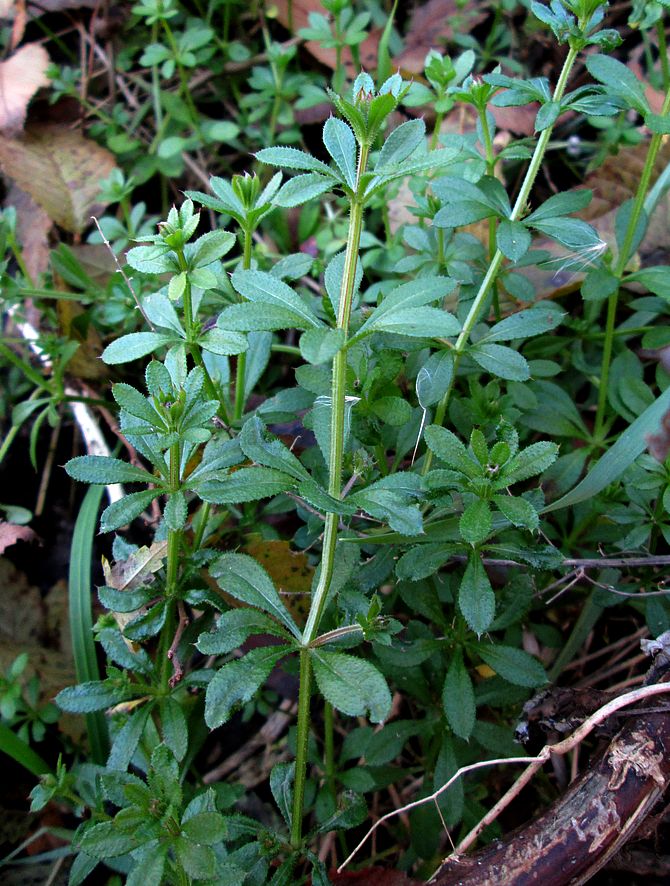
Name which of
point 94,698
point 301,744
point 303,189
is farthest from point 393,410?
point 94,698

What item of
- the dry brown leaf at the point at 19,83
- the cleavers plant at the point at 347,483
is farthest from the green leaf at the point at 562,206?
the dry brown leaf at the point at 19,83

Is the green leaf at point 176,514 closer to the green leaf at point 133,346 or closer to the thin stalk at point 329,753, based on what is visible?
the green leaf at point 133,346

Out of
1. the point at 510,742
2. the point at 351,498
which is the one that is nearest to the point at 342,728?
the point at 510,742

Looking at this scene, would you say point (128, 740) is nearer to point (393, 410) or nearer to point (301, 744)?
point (301, 744)

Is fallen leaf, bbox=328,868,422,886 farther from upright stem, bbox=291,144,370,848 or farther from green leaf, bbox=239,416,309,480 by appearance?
green leaf, bbox=239,416,309,480

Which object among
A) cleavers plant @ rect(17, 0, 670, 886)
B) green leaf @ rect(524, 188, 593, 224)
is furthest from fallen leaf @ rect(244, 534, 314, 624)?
green leaf @ rect(524, 188, 593, 224)

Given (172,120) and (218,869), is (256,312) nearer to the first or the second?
(218,869)
